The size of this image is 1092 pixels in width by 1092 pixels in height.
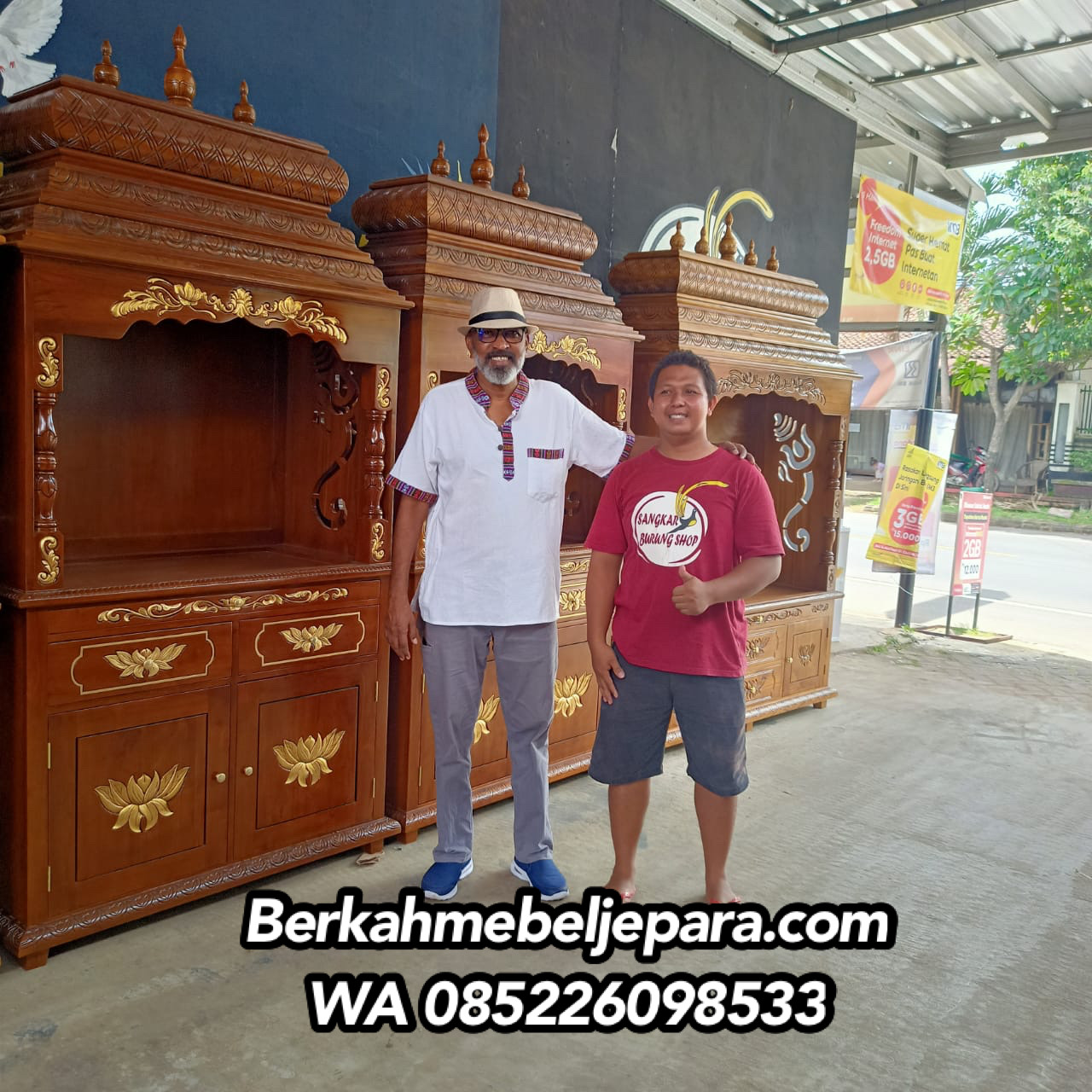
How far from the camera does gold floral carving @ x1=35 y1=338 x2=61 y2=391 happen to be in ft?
8.04

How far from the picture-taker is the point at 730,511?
2699 mm

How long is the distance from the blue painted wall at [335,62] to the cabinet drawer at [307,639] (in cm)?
155

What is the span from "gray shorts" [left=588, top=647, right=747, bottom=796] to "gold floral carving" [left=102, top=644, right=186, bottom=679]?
3.93ft

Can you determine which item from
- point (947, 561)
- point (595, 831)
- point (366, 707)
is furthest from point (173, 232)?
point (947, 561)

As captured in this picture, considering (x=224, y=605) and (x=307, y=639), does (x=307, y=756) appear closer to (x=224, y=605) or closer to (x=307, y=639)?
(x=307, y=639)

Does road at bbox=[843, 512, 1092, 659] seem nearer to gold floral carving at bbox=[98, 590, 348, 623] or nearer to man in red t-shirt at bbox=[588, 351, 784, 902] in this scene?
man in red t-shirt at bbox=[588, 351, 784, 902]

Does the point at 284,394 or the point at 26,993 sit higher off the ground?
the point at 284,394

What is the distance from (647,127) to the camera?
16.6 feet

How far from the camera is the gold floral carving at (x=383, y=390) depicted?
3.17 metres

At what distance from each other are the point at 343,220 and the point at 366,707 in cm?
180

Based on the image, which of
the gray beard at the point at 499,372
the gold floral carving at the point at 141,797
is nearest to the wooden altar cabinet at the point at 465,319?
the gray beard at the point at 499,372

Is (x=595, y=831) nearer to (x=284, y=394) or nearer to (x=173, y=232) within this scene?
(x=284, y=394)

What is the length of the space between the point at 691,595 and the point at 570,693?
1.49 meters

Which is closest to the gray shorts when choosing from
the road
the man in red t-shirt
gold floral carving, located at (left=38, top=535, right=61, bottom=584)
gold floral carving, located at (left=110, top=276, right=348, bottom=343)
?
the man in red t-shirt
